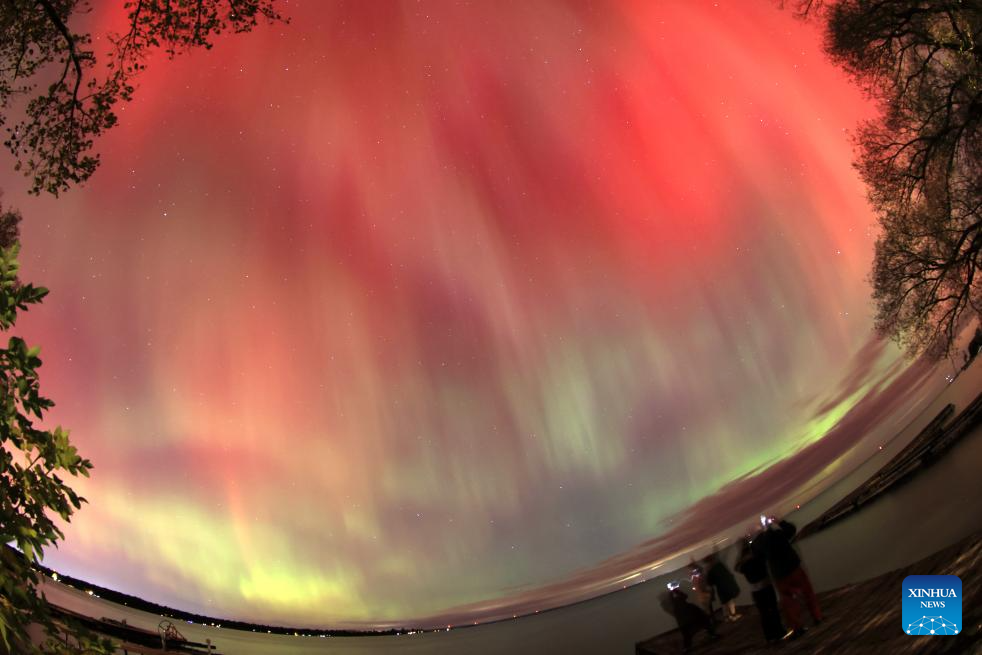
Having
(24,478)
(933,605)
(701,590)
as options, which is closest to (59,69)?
(24,478)

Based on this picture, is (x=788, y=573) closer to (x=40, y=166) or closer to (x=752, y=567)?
(x=752, y=567)

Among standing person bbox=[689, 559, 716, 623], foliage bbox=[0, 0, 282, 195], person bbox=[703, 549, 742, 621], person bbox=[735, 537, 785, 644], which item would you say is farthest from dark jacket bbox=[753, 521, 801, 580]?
foliage bbox=[0, 0, 282, 195]

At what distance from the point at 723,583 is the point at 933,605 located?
3412mm

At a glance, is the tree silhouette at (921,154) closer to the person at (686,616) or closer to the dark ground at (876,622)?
the dark ground at (876,622)

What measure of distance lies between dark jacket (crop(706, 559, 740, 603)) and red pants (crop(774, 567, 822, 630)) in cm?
79

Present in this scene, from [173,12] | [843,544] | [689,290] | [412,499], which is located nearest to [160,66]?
[173,12]

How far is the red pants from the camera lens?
8164 mm

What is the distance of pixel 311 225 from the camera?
14.1 meters

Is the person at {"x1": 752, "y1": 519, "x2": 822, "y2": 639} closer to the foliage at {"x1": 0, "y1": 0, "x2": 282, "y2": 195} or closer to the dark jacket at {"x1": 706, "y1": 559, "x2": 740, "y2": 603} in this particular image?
the dark jacket at {"x1": 706, "y1": 559, "x2": 740, "y2": 603}

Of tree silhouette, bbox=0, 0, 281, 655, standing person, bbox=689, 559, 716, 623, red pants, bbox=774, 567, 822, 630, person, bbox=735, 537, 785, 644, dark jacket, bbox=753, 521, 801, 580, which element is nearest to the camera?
tree silhouette, bbox=0, 0, 281, 655

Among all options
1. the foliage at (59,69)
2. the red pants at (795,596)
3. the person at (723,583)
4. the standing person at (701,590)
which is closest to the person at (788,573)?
the red pants at (795,596)

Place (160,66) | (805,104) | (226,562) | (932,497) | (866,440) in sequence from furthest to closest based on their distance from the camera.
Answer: (226,562)
(160,66)
(805,104)
(866,440)
(932,497)

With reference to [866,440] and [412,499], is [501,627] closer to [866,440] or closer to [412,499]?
[412,499]

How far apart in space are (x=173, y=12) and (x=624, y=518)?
12654 millimetres
